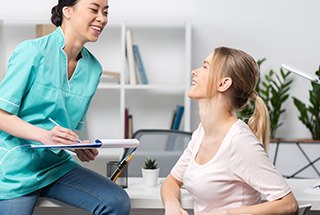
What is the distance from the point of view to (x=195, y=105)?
13.8ft

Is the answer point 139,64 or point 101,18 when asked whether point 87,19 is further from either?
point 139,64

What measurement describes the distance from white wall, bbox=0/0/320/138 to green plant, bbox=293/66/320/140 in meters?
0.15

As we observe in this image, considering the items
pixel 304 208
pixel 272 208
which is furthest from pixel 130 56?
pixel 272 208

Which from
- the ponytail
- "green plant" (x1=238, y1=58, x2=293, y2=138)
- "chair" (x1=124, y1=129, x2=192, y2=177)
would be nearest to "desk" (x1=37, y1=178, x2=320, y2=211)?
the ponytail

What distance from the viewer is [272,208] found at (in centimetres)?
169

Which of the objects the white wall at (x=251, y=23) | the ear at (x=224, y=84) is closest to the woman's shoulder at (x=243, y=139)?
the ear at (x=224, y=84)

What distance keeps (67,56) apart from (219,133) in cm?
57

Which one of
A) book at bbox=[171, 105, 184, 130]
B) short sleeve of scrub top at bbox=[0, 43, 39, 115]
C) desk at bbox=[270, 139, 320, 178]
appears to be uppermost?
short sleeve of scrub top at bbox=[0, 43, 39, 115]

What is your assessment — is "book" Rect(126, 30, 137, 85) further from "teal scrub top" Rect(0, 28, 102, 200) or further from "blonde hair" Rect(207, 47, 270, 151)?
"blonde hair" Rect(207, 47, 270, 151)

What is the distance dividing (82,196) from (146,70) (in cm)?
232

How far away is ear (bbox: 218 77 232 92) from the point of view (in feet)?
5.90

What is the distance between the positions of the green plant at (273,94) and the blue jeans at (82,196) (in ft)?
6.61

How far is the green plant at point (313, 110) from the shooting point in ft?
12.9

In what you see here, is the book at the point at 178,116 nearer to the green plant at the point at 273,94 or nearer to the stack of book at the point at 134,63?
the stack of book at the point at 134,63
